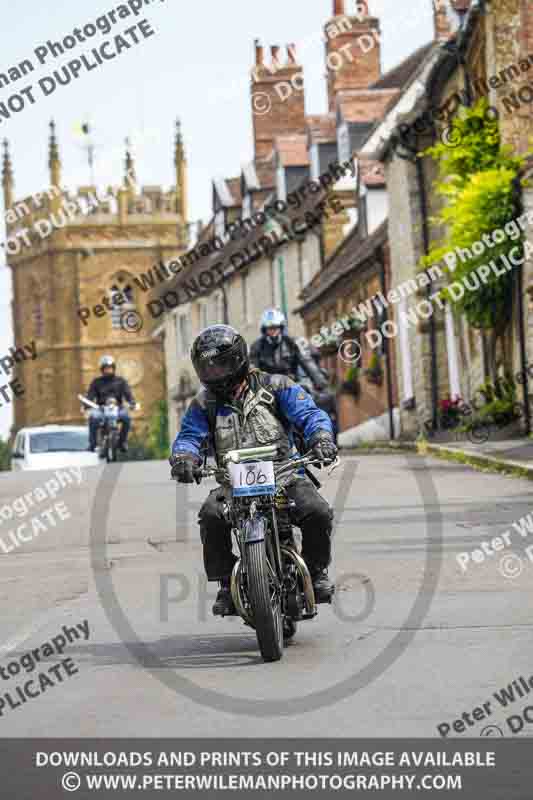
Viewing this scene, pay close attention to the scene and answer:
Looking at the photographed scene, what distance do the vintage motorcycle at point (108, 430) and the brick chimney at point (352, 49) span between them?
2339 cm

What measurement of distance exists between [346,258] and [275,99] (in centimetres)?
1420

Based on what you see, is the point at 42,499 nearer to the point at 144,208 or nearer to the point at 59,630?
the point at 59,630

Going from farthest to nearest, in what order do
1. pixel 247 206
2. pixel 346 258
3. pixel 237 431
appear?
pixel 247 206 < pixel 346 258 < pixel 237 431

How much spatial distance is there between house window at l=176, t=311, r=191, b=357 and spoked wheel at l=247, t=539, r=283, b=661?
66.2 m

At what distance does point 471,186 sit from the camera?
90.9 feet

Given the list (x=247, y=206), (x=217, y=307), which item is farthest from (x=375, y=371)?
(x=217, y=307)

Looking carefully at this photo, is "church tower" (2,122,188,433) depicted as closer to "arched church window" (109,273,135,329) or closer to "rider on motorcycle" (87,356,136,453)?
"arched church window" (109,273,135,329)

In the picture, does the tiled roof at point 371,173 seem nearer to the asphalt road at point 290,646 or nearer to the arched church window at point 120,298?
the asphalt road at point 290,646

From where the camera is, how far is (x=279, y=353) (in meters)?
18.7

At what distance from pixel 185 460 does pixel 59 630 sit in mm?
1649

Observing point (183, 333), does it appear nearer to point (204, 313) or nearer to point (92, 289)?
point (204, 313)

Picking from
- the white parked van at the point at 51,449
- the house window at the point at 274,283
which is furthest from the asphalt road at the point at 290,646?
the house window at the point at 274,283

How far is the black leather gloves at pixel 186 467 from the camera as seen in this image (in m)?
8.55

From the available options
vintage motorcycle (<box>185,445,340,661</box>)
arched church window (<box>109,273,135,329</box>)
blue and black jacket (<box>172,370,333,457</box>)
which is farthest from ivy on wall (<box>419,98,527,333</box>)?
→ arched church window (<box>109,273,135,329</box>)
